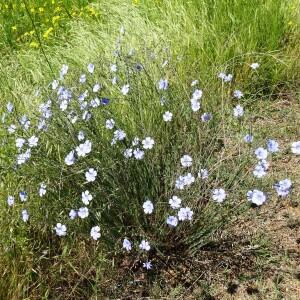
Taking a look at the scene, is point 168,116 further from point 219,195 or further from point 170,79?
point 170,79

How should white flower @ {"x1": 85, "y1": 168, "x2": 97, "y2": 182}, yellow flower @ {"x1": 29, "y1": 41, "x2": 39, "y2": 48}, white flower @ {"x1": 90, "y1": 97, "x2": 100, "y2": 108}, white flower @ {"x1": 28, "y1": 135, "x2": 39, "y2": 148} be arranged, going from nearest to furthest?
1. white flower @ {"x1": 85, "y1": 168, "x2": 97, "y2": 182}
2. white flower @ {"x1": 28, "y1": 135, "x2": 39, "y2": 148}
3. white flower @ {"x1": 90, "y1": 97, "x2": 100, "y2": 108}
4. yellow flower @ {"x1": 29, "y1": 41, "x2": 39, "y2": 48}

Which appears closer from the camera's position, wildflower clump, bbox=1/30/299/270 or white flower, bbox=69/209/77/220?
white flower, bbox=69/209/77/220

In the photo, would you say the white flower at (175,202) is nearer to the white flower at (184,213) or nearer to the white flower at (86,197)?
the white flower at (184,213)

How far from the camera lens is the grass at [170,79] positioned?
2.49 metres

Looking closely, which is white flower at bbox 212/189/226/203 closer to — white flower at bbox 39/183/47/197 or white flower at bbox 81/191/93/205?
white flower at bbox 81/191/93/205

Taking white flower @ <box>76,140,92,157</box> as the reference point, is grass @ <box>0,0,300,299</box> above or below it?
below

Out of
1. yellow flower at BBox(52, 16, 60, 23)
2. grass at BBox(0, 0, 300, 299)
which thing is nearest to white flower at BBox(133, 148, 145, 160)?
grass at BBox(0, 0, 300, 299)

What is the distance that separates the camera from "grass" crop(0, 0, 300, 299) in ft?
8.16

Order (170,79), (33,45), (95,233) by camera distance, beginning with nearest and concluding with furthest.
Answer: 1. (95,233)
2. (170,79)
3. (33,45)

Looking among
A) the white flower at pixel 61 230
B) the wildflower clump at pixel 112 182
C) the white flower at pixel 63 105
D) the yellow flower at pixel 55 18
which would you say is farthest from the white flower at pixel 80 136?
the yellow flower at pixel 55 18

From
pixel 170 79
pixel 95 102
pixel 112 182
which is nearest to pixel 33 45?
pixel 170 79

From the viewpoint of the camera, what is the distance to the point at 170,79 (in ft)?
10.6

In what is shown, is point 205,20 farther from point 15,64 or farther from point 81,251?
point 81,251

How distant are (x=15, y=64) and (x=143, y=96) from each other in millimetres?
1515
